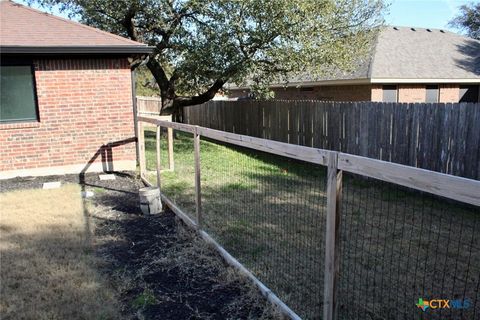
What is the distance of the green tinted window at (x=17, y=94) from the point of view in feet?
27.7

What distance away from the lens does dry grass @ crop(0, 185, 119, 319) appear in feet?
11.0

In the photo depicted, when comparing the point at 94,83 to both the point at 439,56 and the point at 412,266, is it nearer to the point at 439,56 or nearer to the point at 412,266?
the point at 412,266

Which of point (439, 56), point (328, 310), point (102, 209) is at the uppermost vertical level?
point (439, 56)

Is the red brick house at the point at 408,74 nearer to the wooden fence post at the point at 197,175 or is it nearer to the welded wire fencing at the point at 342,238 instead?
the welded wire fencing at the point at 342,238

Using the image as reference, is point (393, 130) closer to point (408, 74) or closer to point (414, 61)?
point (408, 74)

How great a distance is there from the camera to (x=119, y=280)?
153 inches

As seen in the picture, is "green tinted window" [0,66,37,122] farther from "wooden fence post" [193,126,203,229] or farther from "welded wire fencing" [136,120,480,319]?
"wooden fence post" [193,126,203,229]

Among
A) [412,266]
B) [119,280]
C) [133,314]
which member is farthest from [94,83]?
[412,266]

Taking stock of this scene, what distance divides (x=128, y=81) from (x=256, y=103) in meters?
5.75

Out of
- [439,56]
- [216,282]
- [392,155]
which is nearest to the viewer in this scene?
[216,282]

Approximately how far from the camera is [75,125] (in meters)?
9.02

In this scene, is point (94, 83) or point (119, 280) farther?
point (94, 83)

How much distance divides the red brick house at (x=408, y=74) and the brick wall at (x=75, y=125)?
27.0 feet

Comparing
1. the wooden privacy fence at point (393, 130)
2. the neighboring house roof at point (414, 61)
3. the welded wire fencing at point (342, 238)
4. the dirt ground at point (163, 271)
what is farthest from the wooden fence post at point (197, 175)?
the neighboring house roof at point (414, 61)
